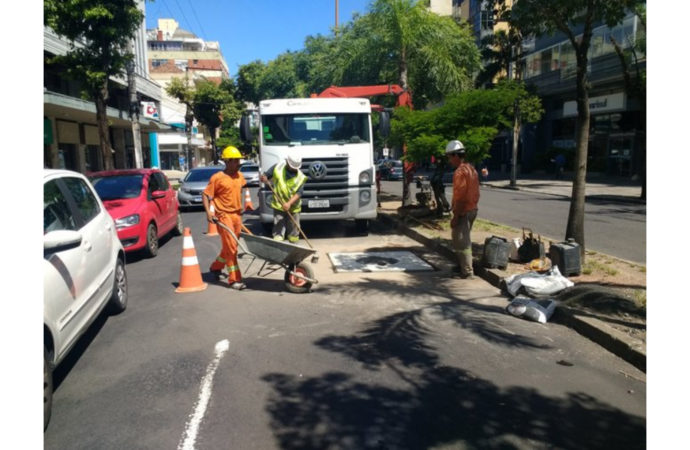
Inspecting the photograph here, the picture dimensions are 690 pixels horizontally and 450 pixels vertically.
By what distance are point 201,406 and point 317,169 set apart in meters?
7.40

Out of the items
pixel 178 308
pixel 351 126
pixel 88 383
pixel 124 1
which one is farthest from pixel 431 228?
pixel 124 1

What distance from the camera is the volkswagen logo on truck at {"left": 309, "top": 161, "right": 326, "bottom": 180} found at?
35.1 feet

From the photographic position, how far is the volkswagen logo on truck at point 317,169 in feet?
35.1

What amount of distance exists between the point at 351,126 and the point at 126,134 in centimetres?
3120

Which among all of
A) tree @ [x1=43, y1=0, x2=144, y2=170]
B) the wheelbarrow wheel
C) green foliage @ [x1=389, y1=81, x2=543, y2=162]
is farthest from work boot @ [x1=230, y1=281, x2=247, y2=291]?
tree @ [x1=43, y1=0, x2=144, y2=170]

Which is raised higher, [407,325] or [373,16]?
[373,16]

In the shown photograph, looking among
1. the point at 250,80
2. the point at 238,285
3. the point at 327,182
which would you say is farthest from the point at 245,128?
the point at 250,80

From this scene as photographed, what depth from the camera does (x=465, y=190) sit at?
7184mm

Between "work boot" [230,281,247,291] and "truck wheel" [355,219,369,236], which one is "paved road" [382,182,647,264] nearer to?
"truck wheel" [355,219,369,236]

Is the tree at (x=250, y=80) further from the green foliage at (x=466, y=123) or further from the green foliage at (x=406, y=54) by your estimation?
the green foliage at (x=466, y=123)

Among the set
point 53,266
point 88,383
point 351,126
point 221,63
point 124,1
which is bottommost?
point 88,383

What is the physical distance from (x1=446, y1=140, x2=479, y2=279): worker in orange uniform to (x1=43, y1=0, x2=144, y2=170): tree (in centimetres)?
1149

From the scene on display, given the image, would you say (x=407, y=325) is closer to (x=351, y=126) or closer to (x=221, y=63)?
(x=351, y=126)

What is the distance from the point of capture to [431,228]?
1146cm
